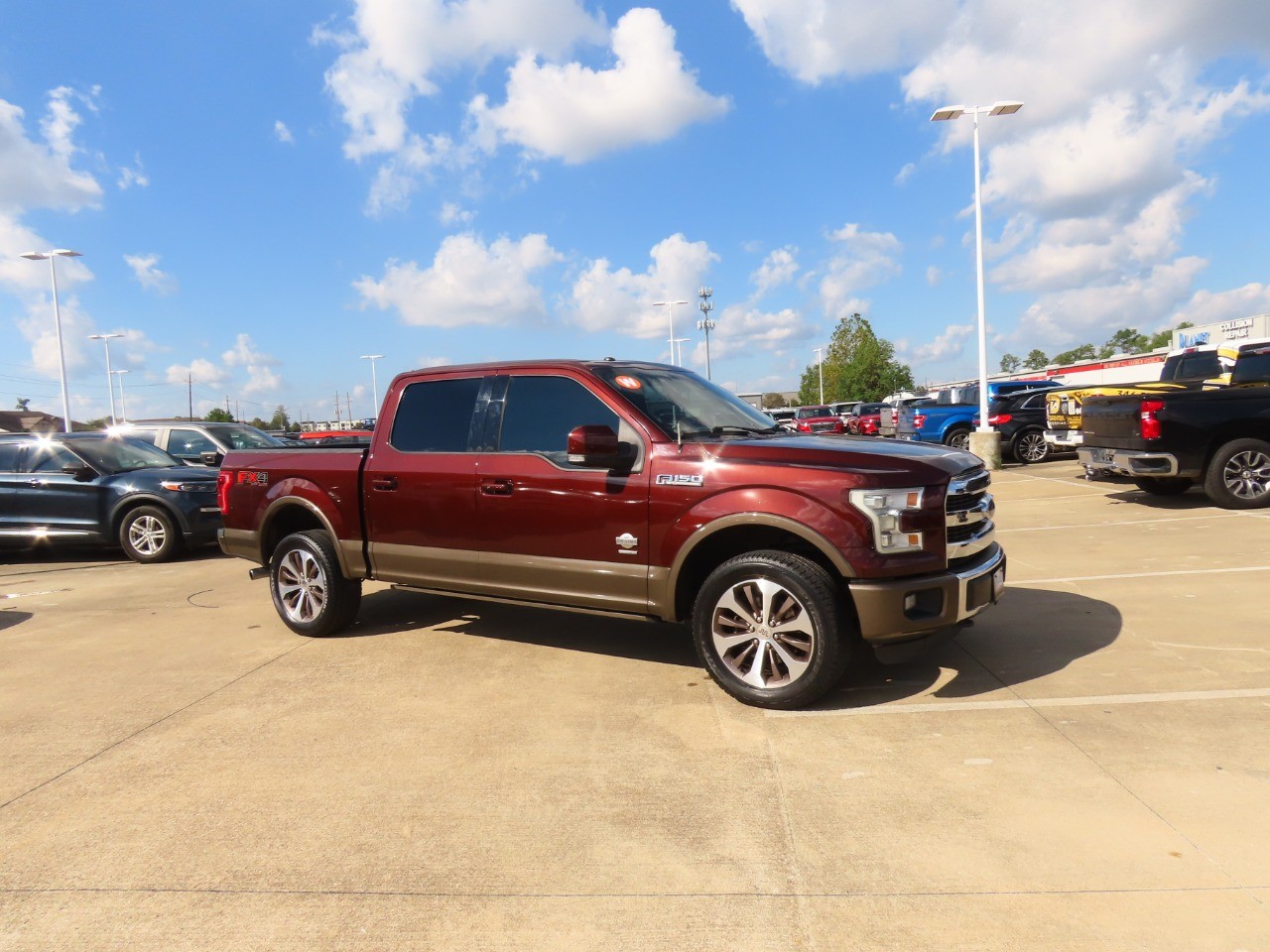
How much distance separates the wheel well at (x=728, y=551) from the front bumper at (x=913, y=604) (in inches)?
10.8

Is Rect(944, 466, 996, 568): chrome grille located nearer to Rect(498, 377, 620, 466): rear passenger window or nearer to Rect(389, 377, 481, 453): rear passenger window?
Rect(498, 377, 620, 466): rear passenger window

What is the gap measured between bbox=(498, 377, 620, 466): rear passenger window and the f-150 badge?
0.44 meters

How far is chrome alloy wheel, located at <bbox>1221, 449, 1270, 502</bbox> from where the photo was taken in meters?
9.26

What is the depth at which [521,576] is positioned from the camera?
16.1ft

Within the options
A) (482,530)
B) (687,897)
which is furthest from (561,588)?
(687,897)

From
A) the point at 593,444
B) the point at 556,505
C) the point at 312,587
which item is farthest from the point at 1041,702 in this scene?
the point at 312,587

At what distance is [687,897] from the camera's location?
2604 mm

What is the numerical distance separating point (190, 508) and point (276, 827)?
305 inches

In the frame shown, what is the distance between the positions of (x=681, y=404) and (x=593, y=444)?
82cm

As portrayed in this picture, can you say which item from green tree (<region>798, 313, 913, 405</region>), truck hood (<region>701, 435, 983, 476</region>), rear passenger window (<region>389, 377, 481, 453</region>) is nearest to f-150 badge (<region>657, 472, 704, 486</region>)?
truck hood (<region>701, 435, 983, 476</region>)

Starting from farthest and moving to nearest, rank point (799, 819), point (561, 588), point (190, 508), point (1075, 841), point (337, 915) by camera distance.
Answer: point (190, 508) → point (561, 588) → point (799, 819) → point (1075, 841) → point (337, 915)

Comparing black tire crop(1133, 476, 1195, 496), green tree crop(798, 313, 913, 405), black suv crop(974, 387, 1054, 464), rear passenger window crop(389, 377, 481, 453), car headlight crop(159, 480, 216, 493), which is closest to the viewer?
rear passenger window crop(389, 377, 481, 453)

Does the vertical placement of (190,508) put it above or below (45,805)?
above

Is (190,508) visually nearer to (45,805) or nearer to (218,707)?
(218,707)
